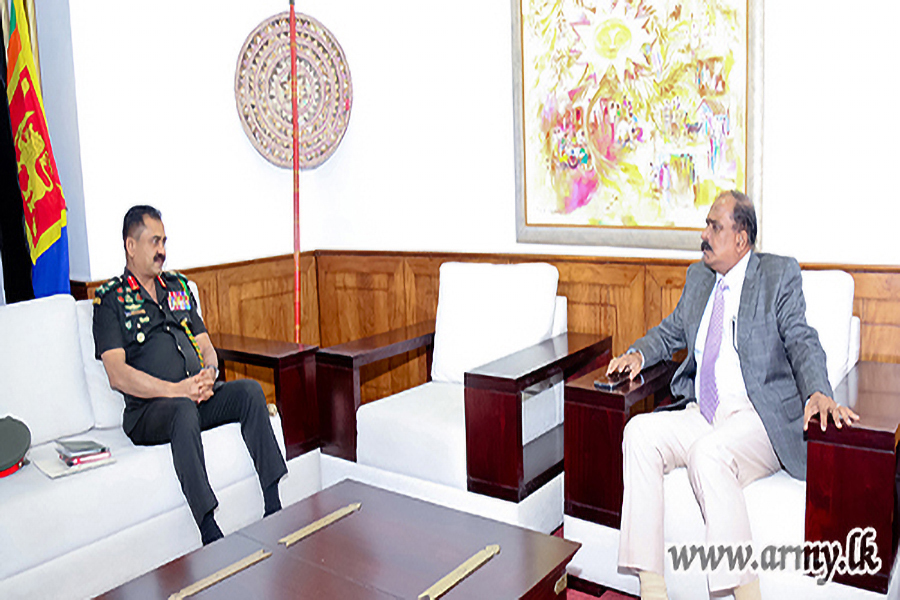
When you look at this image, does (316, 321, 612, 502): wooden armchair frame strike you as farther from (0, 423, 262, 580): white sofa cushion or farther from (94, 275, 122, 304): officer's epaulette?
(94, 275, 122, 304): officer's epaulette

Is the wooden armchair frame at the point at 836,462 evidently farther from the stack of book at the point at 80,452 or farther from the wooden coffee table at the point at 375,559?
the stack of book at the point at 80,452

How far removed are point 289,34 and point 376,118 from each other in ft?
1.93

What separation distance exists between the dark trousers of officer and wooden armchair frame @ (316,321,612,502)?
33cm

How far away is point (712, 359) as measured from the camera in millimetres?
2416

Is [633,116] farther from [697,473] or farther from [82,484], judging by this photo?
[82,484]

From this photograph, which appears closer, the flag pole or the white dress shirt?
the white dress shirt

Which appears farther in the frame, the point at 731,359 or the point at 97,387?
the point at 97,387

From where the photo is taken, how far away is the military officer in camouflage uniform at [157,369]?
261 cm

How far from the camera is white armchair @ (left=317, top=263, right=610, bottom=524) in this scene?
259cm

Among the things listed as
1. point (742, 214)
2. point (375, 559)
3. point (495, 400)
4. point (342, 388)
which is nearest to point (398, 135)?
point (342, 388)

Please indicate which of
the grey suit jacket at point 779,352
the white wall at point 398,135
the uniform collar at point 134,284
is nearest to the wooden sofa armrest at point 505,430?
the grey suit jacket at point 779,352

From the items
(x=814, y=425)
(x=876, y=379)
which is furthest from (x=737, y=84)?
(x=814, y=425)

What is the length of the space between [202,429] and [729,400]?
1.82m

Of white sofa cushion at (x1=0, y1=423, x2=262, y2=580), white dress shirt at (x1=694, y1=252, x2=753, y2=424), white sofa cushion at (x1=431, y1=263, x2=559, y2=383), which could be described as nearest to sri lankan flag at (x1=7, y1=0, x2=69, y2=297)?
white sofa cushion at (x1=0, y1=423, x2=262, y2=580)
